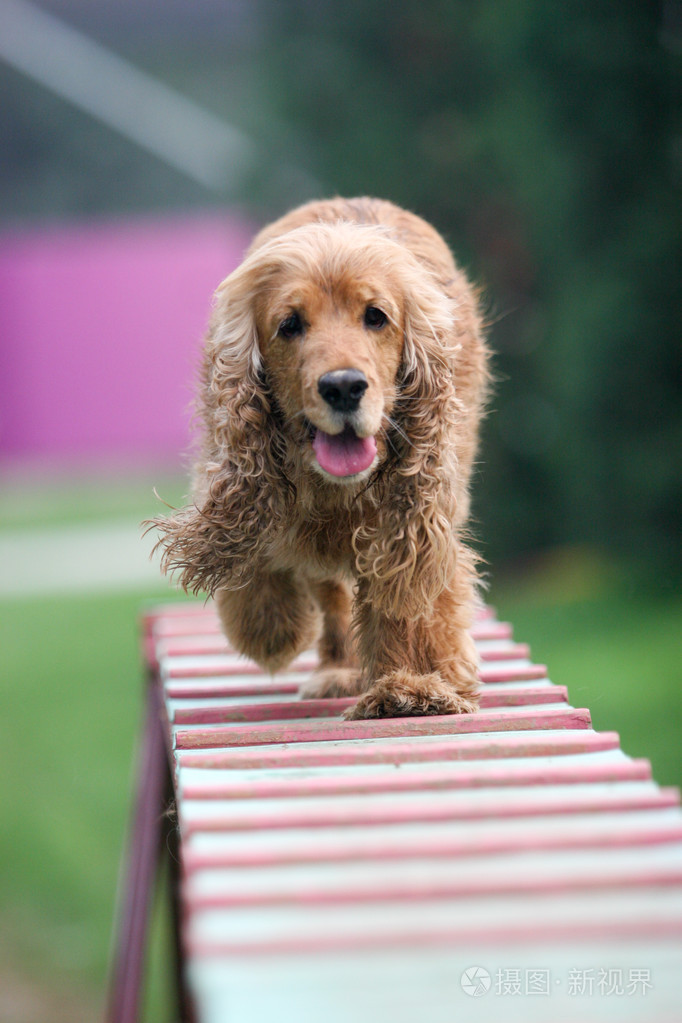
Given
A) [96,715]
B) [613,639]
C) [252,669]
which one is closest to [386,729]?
[252,669]

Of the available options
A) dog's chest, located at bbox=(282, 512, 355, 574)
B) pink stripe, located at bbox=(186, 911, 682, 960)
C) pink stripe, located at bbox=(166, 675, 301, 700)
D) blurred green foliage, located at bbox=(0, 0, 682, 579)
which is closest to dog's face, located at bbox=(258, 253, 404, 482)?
dog's chest, located at bbox=(282, 512, 355, 574)

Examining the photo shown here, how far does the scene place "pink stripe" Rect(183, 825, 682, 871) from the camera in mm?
2205

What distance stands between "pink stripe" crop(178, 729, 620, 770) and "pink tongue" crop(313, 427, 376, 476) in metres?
0.65

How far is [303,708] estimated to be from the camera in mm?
3410

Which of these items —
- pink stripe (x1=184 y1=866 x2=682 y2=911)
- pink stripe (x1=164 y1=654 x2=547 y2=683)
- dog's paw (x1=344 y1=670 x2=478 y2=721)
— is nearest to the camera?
pink stripe (x1=184 y1=866 x2=682 y2=911)

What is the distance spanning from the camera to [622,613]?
9.91 meters

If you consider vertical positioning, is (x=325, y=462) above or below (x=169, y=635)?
below

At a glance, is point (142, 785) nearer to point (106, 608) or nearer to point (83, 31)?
point (106, 608)

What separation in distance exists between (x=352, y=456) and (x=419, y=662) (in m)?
0.65

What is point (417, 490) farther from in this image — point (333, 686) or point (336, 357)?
point (333, 686)

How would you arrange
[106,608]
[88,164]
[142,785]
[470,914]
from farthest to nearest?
[88,164] → [106,608] → [142,785] → [470,914]

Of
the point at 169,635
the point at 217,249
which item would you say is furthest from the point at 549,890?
the point at 217,249

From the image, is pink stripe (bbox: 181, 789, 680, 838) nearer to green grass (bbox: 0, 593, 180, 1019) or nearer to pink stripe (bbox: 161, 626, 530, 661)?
pink stripe (bbox: 161, 626, 530, 661)

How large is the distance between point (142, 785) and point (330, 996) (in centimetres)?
300
